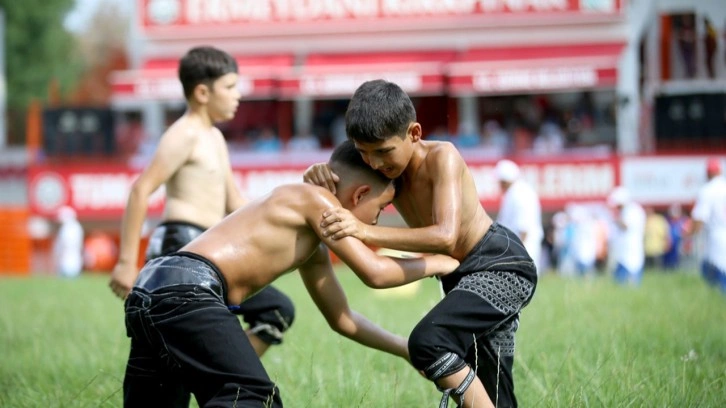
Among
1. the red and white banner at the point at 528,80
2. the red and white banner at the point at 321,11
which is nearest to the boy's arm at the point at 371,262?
Answer: the red and white banner at the point at 528,80

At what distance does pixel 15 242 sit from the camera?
29625mm

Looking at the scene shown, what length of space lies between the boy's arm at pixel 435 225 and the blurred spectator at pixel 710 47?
21944mm

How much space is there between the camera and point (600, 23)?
30.2 meters

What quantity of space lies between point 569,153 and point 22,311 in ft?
54.5

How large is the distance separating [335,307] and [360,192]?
2.02 feet

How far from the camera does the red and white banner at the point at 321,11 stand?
99.9 ft

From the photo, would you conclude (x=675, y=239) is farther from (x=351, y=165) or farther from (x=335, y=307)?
(x=351, y=165)

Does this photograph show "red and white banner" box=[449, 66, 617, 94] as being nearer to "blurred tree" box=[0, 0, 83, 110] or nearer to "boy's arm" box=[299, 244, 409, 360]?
"boy's arm" box=[299, 244, 409, 360]

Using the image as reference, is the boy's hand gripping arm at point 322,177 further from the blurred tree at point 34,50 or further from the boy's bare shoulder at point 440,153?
the blurred tree at point 34,50

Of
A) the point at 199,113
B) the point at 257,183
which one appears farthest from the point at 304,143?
the point at 199,113

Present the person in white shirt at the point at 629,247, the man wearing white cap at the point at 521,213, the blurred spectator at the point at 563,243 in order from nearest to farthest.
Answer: the man wearing white cap at the point at 521,213
the person in white shirt at the point at 629,247
the blurred spectator at the point at 563,243

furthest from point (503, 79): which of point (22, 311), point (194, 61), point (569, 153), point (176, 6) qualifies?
point (194, 61)

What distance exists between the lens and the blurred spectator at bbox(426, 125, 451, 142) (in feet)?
91.2

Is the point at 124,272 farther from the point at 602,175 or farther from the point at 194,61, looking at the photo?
the point at 602,175
